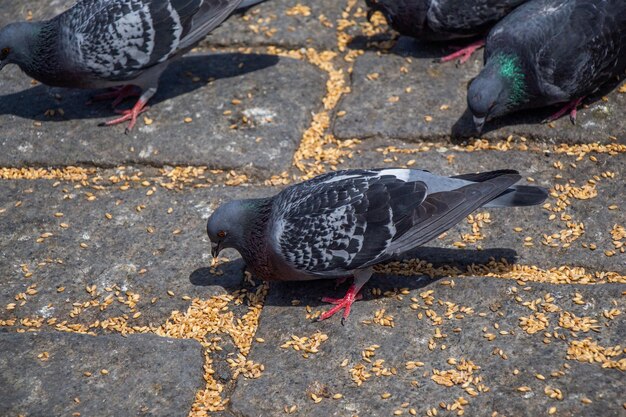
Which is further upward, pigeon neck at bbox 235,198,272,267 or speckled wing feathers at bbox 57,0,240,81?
speckled wing feathers at bbox 57,0,240,81

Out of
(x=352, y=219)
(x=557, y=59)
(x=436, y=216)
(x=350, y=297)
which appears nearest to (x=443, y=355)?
(x=350, y=297)

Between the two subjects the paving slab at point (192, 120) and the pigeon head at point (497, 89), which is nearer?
the pigeon head at point (497, 89)

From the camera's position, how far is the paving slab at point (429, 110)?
5.85m

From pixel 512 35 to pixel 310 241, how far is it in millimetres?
2659

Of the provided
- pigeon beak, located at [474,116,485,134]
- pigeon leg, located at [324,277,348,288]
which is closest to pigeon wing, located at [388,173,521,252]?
pigeon leg, located at [324,277,348,288]

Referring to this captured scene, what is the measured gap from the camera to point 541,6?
6211 mm

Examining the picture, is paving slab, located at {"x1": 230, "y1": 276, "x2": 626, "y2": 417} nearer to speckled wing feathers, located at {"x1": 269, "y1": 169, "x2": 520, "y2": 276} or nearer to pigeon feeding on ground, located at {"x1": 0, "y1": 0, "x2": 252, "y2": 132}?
speckled wing feathers, located at {"x1": 269, "y1": 169, "x2": 520, "y2": 276}

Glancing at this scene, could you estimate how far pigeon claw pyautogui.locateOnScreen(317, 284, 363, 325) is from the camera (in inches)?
182

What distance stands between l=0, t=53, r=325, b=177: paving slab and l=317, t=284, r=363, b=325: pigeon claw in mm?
1279

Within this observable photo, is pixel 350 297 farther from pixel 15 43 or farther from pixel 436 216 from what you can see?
pixel 15 43

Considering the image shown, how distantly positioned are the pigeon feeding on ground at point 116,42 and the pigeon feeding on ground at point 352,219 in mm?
1969

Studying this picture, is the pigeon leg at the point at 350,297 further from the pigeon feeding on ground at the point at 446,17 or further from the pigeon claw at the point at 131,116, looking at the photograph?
the pigeon feeding on ground at the point at 446,17

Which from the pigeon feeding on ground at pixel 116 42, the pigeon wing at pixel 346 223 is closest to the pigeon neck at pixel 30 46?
the pigeon feeding on ground at pixel 116 42

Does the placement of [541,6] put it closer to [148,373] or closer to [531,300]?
[531,300]
